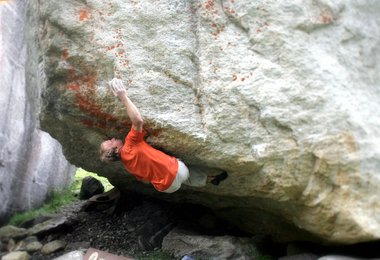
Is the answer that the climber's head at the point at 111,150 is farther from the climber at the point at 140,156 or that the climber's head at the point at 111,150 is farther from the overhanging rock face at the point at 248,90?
the overhanging rock face at the point at 248,90

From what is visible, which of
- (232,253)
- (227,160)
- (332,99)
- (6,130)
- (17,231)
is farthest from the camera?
(6,130)

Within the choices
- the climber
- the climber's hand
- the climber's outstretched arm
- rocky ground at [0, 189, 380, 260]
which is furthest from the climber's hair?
rocky ground at [0, 189, 380, 260]

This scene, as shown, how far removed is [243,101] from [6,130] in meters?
4.46

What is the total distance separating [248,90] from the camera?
16.1 ft

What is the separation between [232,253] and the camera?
5922 mm

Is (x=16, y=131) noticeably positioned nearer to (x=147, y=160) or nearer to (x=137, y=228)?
(x=137, y=228)

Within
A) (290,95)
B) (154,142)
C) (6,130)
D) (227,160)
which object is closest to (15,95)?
(6,130)

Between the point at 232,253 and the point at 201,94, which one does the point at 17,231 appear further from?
the point at 201,94

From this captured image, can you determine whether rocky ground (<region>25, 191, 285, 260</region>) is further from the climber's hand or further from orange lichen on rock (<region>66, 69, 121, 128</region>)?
the climber's hand

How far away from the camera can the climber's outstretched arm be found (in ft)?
16.0

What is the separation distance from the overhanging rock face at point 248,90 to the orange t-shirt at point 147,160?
266mm

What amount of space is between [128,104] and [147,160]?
662 millimetres

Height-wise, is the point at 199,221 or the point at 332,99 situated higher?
the point at 332,99

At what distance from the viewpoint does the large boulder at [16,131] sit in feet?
24.3
